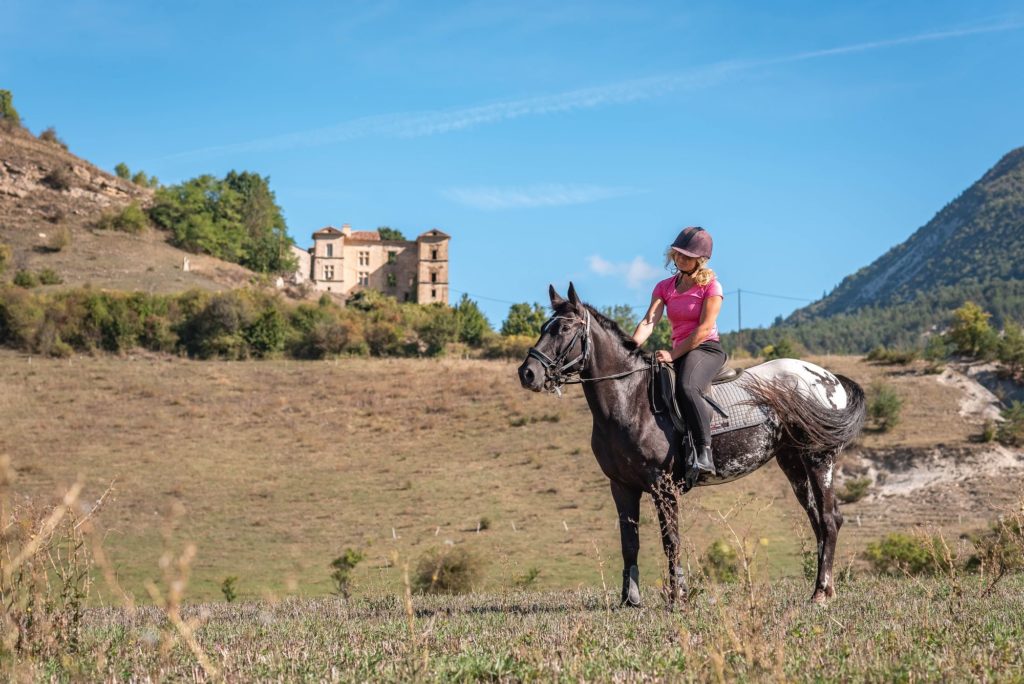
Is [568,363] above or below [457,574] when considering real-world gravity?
above

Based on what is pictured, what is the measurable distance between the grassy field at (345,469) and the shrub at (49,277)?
21346 mm

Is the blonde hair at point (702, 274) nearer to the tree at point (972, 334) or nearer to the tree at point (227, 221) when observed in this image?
the tree at point (972, 334)

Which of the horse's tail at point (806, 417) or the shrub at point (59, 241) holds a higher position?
the shrub at point (59, 241)

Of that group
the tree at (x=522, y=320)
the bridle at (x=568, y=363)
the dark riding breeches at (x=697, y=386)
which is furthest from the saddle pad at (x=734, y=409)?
the tree at (x=522, y=320)

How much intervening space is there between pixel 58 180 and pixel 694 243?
125 meters

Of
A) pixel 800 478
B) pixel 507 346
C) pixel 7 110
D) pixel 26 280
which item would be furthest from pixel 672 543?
pixel 7 110

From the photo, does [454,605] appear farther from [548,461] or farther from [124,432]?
[124,432]

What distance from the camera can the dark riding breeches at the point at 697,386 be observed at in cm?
827

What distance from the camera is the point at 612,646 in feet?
18.0

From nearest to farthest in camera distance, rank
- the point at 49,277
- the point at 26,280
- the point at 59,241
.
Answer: the point at 26,280 < the point at 49,277 < the point at 59,241

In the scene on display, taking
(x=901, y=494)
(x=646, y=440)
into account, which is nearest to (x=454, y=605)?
(x=646, y=440)

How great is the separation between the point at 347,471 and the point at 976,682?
4135 centimetres

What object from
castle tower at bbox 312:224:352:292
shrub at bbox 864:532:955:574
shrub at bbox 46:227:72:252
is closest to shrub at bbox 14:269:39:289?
shrub at bbox 46:227:72:252

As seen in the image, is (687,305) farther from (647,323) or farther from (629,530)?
(629,530)
